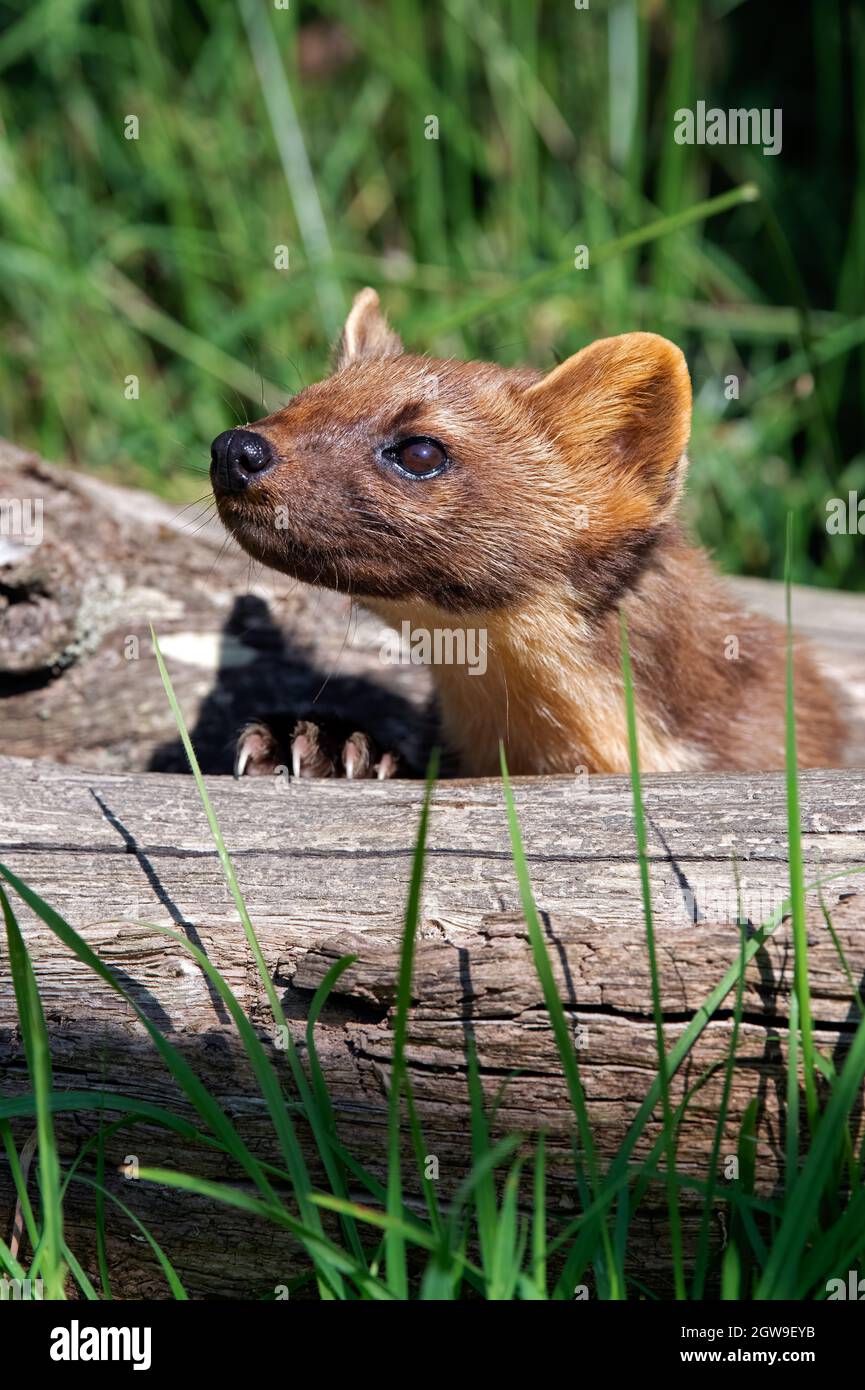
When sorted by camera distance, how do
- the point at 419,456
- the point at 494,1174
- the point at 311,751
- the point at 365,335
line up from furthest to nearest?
the point at 365,335, the point at 311,751, the point at 419,456, the point at 494,1174

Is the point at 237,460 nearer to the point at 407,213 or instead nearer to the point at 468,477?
Result: the point at 468,477

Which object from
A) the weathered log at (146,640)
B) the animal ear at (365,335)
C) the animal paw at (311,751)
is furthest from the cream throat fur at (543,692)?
the animal ear at (365,335)

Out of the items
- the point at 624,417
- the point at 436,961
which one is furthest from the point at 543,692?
the point at 436,961

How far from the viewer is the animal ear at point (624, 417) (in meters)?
2.84

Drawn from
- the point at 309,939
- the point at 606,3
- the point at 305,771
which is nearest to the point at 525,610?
the point at 305,771

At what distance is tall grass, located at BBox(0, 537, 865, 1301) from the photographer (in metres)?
1.71

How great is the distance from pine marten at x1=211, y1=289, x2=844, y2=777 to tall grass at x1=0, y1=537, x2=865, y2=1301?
2.85 ft

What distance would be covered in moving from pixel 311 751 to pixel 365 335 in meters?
1.11

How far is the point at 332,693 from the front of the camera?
3.83 m

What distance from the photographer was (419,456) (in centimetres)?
284

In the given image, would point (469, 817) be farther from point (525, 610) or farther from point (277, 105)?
point (277, 105)

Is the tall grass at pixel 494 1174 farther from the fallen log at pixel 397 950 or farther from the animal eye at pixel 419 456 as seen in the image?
the animal eye at pixel 419 456

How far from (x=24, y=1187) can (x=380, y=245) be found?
16.7 feet

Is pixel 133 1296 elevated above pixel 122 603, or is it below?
below
